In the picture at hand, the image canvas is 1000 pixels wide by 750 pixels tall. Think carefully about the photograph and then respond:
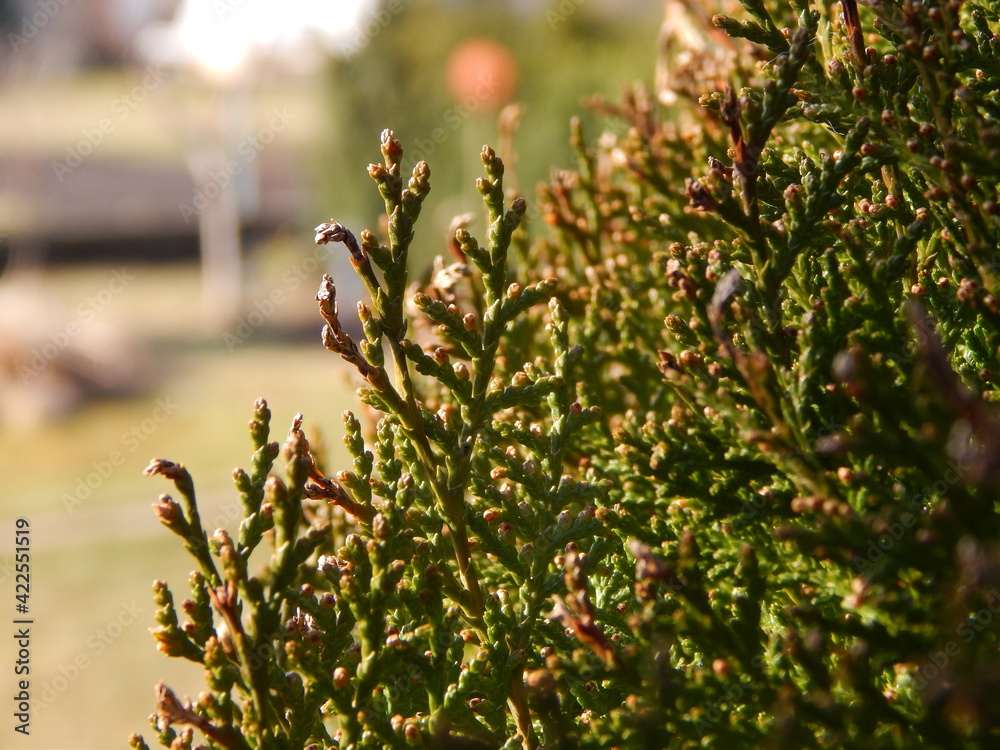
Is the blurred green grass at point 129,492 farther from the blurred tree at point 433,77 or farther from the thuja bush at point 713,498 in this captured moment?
the blurred tree at point 433,77

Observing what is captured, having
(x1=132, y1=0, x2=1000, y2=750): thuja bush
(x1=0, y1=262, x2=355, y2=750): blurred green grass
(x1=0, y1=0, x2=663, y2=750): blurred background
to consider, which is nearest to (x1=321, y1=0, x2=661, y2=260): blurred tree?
(x1=0, y1=0, x2=663, y2=750): blurred background

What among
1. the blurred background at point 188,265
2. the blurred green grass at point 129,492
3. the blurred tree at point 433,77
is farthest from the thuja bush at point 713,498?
the blurred tree at point 433,77

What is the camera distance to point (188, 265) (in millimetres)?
30391

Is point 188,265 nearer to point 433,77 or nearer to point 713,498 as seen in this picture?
point 433,77

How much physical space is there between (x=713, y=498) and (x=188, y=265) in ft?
101

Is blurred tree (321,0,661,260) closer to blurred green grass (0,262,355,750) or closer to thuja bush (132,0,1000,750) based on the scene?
blurred green grass (0,262,355,750)

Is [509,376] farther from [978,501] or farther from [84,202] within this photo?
[84,202]

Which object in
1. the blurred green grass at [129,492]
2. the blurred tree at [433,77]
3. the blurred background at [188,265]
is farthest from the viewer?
the blurred tree at [433,77]

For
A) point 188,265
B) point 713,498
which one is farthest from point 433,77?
point 713,498

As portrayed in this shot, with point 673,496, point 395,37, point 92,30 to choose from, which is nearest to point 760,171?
point 673,496

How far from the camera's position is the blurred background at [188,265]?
11.4m

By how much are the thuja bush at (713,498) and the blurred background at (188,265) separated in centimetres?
84

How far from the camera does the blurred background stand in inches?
449

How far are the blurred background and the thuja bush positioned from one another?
84 cm
